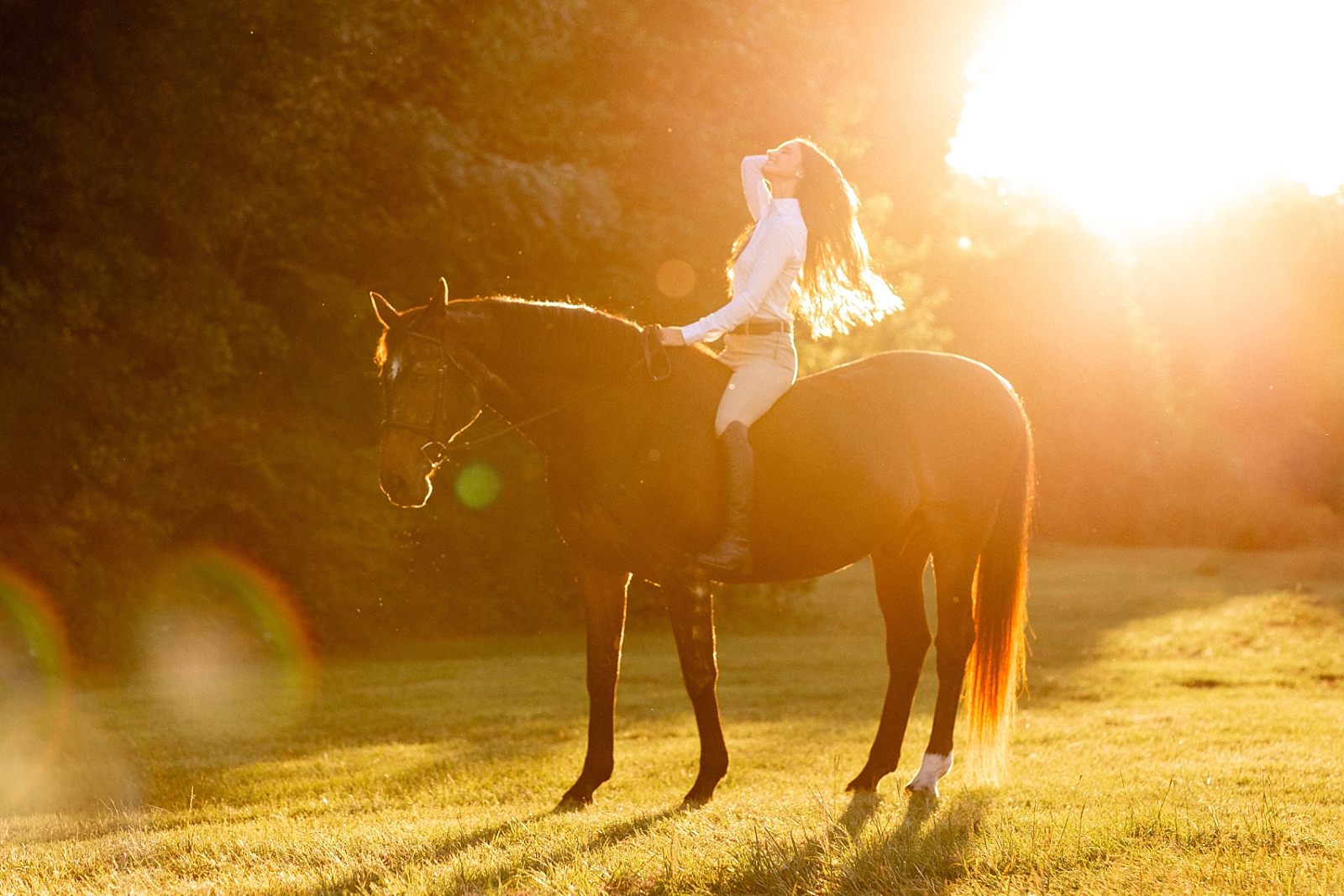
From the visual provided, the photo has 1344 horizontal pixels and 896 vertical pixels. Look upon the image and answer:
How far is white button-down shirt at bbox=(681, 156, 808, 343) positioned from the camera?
6.00 metres

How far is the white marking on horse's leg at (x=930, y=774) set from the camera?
664 cm

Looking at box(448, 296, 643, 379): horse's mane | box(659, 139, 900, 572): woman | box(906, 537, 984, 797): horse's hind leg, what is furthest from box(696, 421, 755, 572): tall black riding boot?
box(906, 537, 984, 797): horse's hind leg

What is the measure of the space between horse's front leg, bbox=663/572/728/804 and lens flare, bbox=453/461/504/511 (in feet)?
39.8

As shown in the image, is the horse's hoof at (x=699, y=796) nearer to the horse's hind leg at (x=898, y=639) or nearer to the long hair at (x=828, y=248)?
the horse's hind leg at (x=898, y=639)

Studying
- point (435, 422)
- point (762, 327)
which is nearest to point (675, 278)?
point (762, 327)

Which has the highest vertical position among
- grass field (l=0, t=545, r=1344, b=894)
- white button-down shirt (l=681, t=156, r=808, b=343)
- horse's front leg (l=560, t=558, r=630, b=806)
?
white button-down shirt (l=681, t=156, r=808, b=343)

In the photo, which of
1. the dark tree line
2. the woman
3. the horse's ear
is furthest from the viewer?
the dark tree line

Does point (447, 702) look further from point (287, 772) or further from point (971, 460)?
point (971, 460)

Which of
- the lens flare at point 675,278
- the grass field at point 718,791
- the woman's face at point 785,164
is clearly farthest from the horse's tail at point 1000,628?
the lens flare at point 675,278

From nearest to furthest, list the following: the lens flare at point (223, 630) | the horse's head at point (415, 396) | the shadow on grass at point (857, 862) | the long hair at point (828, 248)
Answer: the shadow on grass at point (857, 862), the horse's head at point (415, 396), the long hair at point (828, 248), the lens flare at point (223, 630)

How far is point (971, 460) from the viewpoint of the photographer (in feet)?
23.7

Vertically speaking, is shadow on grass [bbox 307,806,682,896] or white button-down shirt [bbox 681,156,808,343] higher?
white button-down shirt [bbox 681,156,808,343]

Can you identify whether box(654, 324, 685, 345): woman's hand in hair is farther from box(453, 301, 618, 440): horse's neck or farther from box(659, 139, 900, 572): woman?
box(453, 301, 618, 440): horse's neck

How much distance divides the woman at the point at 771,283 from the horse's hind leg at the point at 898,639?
1.37 m
